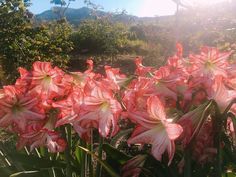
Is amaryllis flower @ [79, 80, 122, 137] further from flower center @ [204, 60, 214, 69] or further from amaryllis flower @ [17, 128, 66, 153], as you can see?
flower center @ [204, 60, 214, 69]

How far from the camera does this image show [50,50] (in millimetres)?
9984

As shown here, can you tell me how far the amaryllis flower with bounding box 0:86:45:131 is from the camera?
3.78ft

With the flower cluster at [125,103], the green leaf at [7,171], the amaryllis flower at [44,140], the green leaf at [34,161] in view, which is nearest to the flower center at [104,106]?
the flower cluster at [125,103]

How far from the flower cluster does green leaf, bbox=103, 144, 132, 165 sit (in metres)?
0.07

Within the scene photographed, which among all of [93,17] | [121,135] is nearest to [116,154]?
[121,135]

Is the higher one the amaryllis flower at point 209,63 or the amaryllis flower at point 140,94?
the amaryllis flower at point 209,63

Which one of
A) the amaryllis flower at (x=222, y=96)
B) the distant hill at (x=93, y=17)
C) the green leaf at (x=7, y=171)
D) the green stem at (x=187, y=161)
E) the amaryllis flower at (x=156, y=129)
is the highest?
the amaryllis flower at (x=222, y=96)

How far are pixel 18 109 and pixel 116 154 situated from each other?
28cm

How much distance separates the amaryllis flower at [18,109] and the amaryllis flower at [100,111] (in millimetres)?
127

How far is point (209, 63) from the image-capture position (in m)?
1.28

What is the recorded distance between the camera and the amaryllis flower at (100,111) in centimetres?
107

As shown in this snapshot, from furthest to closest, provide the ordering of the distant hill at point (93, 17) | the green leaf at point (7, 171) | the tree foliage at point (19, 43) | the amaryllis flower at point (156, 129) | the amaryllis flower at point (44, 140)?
the distant hill at point (93, 17) → the tree foliage at point (19, 43) → the green leaf at point (7, 171) → the amaryllis flower at point (44, 140) → the amaryllis flower at point (156, 129)

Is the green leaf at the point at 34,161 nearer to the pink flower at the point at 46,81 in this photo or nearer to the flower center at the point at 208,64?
the pink flower at the point at 46,81

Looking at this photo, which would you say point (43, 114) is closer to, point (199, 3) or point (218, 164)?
point (218, 164)
